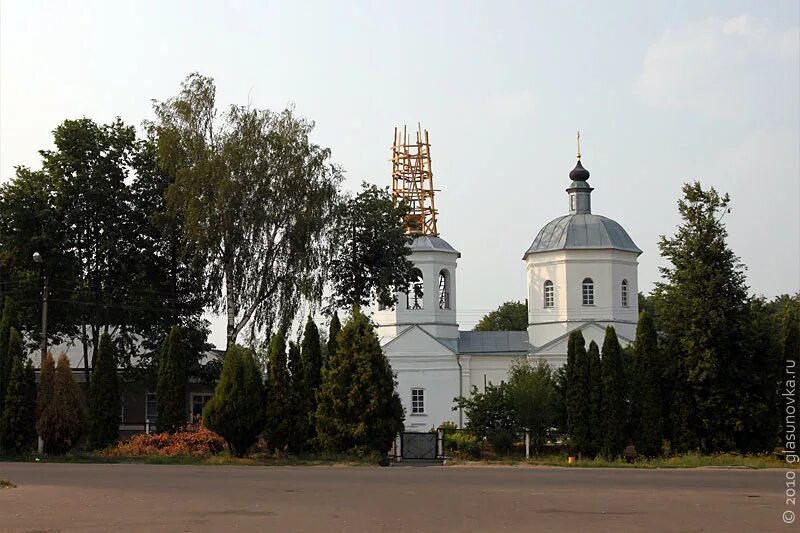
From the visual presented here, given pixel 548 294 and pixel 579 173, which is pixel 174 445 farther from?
pixel 579 173

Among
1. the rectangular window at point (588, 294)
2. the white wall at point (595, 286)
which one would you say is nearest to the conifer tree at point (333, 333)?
the white wall at point (595, 286)

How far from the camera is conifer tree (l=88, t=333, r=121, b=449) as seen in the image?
108ft

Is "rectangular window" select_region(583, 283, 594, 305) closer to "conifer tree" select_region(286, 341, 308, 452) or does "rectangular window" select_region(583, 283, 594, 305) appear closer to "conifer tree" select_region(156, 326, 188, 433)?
"conifer tree" select_region(286, 341, 308, 452)

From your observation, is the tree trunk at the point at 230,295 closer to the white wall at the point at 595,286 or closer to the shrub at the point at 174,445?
the shrub at the point at 174,445

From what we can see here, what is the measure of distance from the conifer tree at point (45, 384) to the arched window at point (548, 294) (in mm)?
24446

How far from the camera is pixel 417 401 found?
49.0 metres

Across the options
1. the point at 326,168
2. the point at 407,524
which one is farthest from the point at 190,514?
the point at 326,168

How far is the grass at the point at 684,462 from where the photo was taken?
28438 mm

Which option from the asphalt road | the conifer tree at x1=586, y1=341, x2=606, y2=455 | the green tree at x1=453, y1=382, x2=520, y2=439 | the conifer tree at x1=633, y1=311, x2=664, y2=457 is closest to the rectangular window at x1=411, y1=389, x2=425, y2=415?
the green tree at x1=453, y1=382, x2=520, y2=439

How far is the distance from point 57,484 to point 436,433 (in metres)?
15.9

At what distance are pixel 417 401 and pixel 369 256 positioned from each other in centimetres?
1302

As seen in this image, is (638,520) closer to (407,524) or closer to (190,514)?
(407,524)

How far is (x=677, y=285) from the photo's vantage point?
103 ft

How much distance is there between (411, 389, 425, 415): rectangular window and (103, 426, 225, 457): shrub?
17.7 metres
